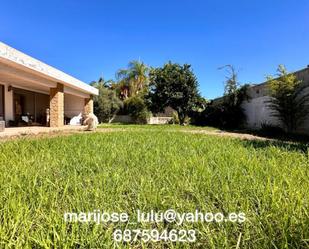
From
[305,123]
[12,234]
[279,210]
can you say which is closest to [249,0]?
[305,123]

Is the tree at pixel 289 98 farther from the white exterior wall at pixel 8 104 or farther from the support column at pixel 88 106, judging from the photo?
the white exterior wall at pixel 8 104

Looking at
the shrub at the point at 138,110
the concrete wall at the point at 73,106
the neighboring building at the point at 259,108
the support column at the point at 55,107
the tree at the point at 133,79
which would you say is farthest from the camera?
the tree at the point at 133,79

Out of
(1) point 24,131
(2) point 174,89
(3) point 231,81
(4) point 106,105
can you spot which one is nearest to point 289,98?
(3) point 231,81

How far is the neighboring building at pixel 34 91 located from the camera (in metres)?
10.5

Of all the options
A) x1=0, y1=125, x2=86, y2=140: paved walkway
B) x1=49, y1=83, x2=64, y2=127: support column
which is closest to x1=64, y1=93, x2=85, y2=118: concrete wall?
x1=49, y1=83, x2=64, y2=127: support column

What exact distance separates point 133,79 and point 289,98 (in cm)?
2031

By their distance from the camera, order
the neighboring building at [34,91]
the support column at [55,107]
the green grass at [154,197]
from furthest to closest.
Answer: the support column at [55,107]
the neighboring building at [34,91]
the green grass at [154,197]

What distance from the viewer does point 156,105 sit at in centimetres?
2100

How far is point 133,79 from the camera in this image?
29828 millimetres

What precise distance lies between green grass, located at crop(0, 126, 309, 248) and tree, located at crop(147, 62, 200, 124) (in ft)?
54.4

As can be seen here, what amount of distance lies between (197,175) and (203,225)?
1216mm

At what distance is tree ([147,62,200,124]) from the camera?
2028 centimetres

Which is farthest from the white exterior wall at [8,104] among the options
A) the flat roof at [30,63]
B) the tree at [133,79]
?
the tree at [133,79]

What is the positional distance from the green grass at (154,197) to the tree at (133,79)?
25848 mm
